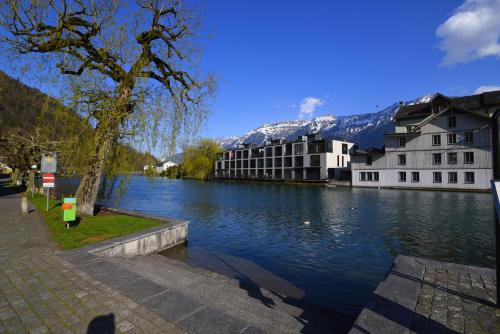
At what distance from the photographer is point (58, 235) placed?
1098 cm

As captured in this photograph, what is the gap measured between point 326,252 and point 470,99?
57.1 m

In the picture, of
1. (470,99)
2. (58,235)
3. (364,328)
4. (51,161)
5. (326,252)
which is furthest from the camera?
(470,99)

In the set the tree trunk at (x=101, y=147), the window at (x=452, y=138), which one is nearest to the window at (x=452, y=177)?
the window at (x=452, y=138)

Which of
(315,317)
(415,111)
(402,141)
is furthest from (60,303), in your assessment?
(415,111)

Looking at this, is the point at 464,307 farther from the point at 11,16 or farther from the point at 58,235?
the point at 11,16

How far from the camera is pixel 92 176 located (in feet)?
47.6

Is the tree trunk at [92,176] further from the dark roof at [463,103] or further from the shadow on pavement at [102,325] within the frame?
the dark roof at [463,103]

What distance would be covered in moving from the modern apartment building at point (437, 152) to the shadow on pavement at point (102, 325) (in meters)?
46.6

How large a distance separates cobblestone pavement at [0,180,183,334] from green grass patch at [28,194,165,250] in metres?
1.77

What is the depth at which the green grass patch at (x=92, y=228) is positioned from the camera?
1015 centimetres

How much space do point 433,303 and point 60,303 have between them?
6944mm

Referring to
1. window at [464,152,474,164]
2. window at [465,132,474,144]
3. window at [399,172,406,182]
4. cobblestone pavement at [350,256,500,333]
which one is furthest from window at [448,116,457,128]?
cobblestone pavement at [350,256,500,333]

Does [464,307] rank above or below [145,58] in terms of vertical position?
below

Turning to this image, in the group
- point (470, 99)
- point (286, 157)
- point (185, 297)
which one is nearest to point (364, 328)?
point (185, 297)
